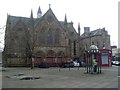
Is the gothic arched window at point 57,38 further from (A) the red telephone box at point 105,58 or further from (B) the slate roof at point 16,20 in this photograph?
(A) the red telephone box at point 105,58

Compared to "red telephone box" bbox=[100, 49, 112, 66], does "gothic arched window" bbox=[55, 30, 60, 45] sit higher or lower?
higher

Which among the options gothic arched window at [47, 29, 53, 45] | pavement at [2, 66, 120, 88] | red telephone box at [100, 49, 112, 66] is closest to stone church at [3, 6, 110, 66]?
gothic arched window at [47, 29, 53, 45]

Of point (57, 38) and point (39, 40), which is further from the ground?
point (57, 38)

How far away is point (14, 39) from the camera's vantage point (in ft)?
246

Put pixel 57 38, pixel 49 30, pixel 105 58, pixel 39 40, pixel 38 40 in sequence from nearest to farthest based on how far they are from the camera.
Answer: pixel 105 58, pixel 38 40, pixel 39 40, pixel 49 30, pixel 57 38

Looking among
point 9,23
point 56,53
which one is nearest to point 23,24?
point 9,23

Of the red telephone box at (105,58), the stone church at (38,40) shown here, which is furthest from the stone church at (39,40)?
the red telephone box at (105,58)

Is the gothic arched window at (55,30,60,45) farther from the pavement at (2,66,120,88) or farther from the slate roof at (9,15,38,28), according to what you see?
the pavement at (2,66,120,88)

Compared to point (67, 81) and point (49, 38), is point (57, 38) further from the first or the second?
point (67, 81)

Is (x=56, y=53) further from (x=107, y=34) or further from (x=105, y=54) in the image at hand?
(x=107, y=34)

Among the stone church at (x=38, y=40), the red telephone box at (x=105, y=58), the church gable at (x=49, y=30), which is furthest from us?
the church gable at (x=49, y=30)

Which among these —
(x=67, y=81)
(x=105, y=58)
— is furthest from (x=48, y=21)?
(x=67, y=81)

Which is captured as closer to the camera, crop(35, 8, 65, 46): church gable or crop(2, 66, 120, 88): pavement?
crop(2, 66, 120, 88): pavement

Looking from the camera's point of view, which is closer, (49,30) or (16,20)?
(49,30)
